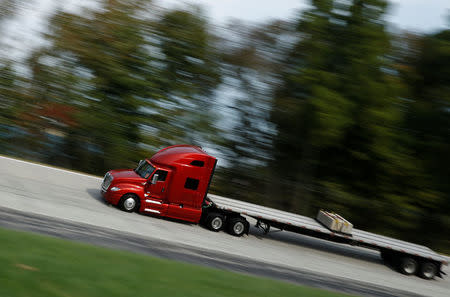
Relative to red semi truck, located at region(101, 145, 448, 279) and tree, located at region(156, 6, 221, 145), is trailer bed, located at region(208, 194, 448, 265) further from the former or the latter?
tree, located at region(156, 6, 221, 145)

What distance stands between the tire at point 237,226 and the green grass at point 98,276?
6.12m

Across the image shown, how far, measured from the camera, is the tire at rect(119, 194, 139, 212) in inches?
572

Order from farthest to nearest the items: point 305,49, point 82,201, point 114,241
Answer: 1. point 305,49
2. point 82,201
3. point 114,241

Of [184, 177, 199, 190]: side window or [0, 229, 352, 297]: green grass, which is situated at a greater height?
[0, 229, 352, 297]: green grass

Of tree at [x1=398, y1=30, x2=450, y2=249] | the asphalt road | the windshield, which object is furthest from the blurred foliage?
the windshield

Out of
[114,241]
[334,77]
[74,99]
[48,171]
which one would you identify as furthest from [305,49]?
[114,241]

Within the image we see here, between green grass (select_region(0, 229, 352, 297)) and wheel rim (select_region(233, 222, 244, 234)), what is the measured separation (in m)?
6.14

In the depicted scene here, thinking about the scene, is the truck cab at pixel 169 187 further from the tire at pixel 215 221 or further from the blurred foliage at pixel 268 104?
the blurred foliage at pixel 268 104

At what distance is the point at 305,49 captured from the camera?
24.7m

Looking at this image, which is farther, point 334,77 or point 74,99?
point 74,99

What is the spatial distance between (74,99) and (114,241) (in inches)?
647

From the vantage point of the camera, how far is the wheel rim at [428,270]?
49.6ft

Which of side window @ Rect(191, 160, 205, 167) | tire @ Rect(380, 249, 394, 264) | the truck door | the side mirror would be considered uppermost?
side window @ Rect(191, 160, 205, 167)

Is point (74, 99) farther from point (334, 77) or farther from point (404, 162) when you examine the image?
point (404, 162)
